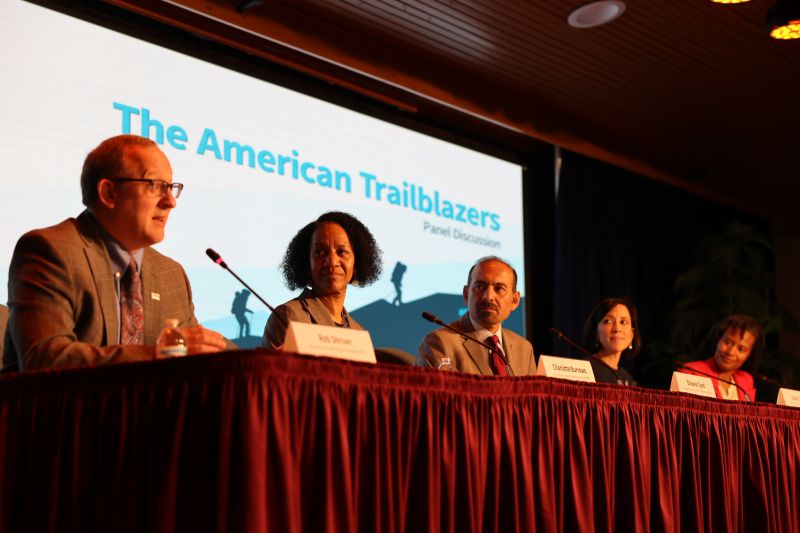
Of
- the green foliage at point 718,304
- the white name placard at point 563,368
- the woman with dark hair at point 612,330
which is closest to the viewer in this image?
the white name placard at point 563,368

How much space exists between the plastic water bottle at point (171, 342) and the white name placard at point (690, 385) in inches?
55.2

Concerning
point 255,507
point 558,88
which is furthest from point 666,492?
point 558,88

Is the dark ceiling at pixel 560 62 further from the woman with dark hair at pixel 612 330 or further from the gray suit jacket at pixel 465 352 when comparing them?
the gray suit jacket at pixel 465 352

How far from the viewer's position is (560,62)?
513cm

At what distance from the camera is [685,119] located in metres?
5.96

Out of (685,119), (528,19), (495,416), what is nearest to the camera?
(495,416)

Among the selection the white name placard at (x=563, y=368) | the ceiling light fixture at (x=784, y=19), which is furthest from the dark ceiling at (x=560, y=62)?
the white name placard at (x=563, y=368)

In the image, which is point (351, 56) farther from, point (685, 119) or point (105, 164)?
point (105, 164)

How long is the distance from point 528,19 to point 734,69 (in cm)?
142

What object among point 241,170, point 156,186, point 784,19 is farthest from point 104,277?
point 784,19

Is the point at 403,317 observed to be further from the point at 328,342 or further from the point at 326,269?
the point at 328,342

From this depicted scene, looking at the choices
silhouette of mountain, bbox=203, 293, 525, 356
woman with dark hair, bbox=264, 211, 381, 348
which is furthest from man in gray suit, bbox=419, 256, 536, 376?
silhouette of mountain, bbox=203, 293, 525, 356

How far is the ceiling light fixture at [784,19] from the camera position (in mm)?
3906

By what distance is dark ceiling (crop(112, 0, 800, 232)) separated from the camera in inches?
176
